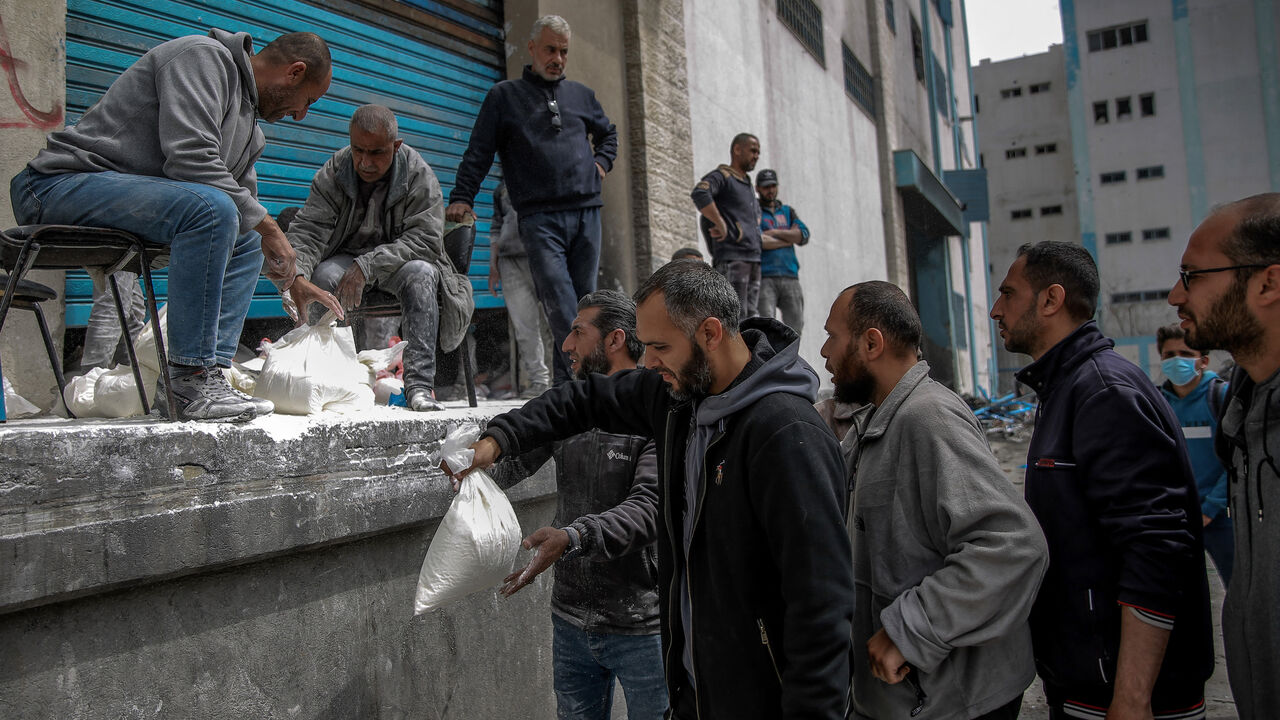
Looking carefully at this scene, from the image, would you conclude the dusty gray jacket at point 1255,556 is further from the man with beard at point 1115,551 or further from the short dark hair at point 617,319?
the short dark hair at point 617,319

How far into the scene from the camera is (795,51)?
11641 mm

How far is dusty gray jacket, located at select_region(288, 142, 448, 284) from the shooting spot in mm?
3807

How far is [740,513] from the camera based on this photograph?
183 centimetres

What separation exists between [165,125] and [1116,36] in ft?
128

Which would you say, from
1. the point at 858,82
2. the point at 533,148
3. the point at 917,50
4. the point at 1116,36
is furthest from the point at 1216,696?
the point at 1116,36

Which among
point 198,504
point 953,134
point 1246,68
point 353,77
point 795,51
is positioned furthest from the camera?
point 1246,68

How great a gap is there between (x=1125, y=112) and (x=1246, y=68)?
415 centimetres

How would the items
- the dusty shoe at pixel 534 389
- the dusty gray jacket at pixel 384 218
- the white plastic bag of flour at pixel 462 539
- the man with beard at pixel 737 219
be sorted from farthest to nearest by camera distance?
1. the man with beard at pixel 737 219
2. the dusty shoe at pixel 534 389
3. the dusty gray jacket at pixel 384 218
4. the white plastic bag of flour at pixel 462 539

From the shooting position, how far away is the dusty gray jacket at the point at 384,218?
3.81m

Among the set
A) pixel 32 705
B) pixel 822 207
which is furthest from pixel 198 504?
pixel 822 207

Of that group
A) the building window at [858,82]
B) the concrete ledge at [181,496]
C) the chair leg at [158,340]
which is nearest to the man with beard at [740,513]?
the concrete ledge at [181,496]

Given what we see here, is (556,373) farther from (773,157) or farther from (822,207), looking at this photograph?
(822,207)

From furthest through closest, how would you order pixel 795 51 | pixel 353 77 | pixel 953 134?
pixel 953 134 < pixel 795 51 < pixel 353 77

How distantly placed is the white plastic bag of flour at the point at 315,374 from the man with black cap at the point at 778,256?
179 inches
